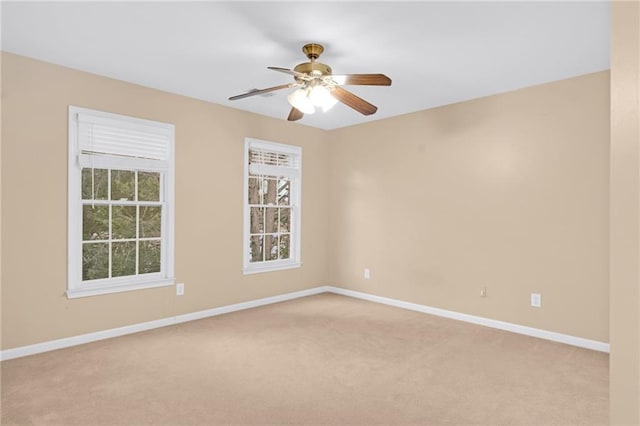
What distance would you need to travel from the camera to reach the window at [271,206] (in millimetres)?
4953

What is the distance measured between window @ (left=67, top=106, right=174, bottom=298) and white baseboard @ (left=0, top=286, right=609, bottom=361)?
0.40 m

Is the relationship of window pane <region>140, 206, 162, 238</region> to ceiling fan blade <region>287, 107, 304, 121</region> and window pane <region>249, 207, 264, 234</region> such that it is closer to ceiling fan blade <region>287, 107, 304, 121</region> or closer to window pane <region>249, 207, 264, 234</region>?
window pane <region>249, 207, 264, 234</region>

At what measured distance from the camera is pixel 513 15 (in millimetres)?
2502

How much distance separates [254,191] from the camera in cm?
510

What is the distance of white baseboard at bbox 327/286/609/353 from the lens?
3492 mm

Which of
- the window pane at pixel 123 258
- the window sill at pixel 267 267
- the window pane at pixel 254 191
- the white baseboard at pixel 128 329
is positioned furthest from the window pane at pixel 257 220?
the window pane at pixel 123 258

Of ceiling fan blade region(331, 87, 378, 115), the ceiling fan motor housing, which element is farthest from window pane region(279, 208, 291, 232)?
the ceiling fan motor housing

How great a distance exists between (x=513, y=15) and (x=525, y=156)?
5.80 ft

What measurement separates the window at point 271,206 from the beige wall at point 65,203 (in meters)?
0.12

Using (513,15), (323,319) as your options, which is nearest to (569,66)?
(513,15)

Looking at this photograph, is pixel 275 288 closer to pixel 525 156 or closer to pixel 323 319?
pixel 323 319

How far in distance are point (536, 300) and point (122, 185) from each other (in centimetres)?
432

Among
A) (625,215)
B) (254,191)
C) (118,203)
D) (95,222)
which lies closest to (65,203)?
(95,222)

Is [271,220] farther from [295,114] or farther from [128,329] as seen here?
[128,329]
